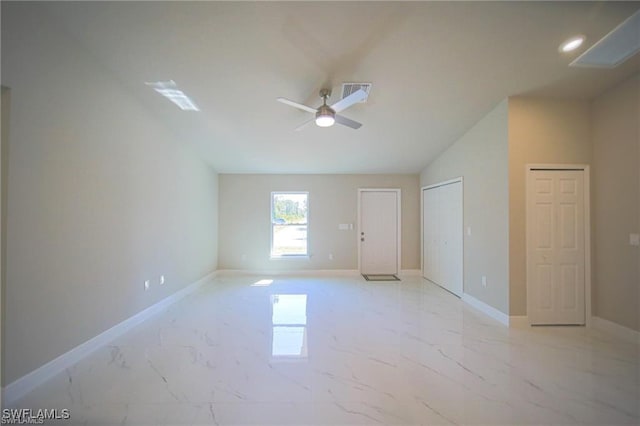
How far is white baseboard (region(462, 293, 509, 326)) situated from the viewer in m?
3.44

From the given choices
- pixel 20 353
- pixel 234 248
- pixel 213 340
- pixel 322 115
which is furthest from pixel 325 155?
pixel 20 353

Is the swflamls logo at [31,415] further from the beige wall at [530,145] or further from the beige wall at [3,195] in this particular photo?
the beige wall at [530,145]

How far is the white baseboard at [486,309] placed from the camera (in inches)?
135

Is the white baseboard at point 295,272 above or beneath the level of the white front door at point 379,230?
beneath

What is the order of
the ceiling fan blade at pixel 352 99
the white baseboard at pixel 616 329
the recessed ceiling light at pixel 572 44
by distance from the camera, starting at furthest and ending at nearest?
1. the white baseboard at pixel 616 329
2. the ceiling fan blade at pixel 352 99
3. the recessed ceiling light at pixel 572 44

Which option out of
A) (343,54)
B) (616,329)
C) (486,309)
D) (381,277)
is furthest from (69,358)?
(616,329)

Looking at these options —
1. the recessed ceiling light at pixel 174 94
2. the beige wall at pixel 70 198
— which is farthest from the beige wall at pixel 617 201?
the beige wall at pixel 70 198

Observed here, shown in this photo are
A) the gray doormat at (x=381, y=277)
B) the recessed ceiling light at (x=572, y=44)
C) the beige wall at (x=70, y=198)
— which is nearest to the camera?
the beige wall at (x=70, y=198)

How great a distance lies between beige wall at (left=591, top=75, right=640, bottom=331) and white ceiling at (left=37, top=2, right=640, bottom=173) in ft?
1.00

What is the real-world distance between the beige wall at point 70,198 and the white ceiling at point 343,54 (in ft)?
0.96

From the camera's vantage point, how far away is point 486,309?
149 inches

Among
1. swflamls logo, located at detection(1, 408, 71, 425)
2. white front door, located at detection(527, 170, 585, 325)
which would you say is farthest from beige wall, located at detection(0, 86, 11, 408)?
white front door, located at detection(527, 170, 585, 325)

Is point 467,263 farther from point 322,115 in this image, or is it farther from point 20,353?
point 20,353

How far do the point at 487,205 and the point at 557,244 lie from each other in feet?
2.97
